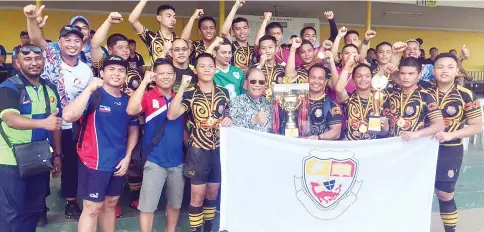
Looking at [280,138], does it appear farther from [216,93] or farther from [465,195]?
[465,195]

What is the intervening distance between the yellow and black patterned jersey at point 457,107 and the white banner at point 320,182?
0.24m

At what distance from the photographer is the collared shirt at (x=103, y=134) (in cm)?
313

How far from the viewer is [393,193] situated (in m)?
3.63

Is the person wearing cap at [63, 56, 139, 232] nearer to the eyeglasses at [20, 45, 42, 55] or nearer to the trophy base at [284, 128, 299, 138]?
the eyeglasses at [20, 45, 42, 55]

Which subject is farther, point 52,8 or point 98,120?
point 52,8

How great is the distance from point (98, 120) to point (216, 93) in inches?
36.0

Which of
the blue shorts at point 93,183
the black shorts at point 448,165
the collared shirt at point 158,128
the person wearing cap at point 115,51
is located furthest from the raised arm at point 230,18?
the black shorts at point 448,165

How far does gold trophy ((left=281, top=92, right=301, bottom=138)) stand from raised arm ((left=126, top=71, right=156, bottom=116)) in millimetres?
1090

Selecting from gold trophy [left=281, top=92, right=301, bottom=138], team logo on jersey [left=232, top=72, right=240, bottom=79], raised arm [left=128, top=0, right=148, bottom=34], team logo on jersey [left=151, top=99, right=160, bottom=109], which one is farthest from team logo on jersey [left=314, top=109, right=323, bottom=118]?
raised arm [left=128, top=0, right=148, bottom=34]

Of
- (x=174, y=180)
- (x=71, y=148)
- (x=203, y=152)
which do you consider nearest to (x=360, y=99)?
(x=203, y=152)

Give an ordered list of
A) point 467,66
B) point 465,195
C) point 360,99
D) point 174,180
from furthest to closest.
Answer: point 467,66, point 465,195, point 360,99, point 174,180

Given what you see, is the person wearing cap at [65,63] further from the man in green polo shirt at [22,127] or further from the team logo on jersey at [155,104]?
the team logo on jersey at [155,104]

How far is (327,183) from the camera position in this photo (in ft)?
11.5

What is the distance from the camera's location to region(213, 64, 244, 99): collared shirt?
381 cm
